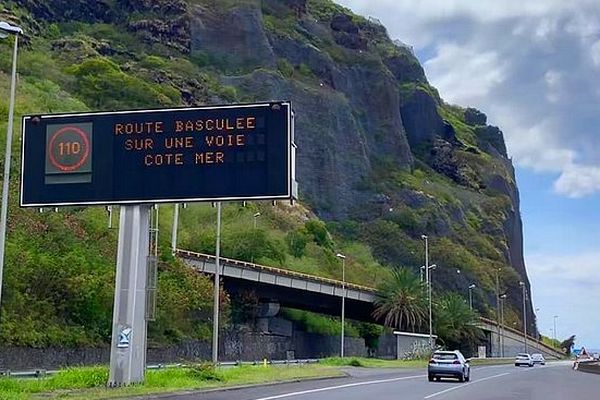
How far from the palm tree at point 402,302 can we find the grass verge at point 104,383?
5421 centimetres

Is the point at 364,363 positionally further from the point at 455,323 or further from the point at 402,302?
the point at 455,323

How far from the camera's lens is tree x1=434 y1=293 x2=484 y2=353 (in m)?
99.4

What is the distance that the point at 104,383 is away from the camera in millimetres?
→ 27828

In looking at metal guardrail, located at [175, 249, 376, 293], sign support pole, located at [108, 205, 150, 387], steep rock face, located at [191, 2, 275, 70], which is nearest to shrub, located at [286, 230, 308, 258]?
metal guardrail, located at [175, 249, 376, 293]

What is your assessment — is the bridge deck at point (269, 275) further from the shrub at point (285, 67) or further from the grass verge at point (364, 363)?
the shrub at point (285, 67)

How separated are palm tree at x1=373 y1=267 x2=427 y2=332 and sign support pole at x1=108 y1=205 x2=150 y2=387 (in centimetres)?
6457

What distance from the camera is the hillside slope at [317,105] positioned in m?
106

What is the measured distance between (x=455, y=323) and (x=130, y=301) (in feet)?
253

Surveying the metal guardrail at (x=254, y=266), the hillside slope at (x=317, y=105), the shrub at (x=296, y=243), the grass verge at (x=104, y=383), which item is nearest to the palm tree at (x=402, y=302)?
the metal guardrail at (x=254, y=266)

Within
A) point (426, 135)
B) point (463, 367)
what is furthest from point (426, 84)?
point (463, 367)

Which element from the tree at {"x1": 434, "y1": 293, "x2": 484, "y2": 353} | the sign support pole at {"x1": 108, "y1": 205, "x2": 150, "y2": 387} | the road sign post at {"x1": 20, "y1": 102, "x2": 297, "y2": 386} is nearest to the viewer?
the road sign post at {"x1": 20, "y1": 102, "x2": 297, "y2": 386}

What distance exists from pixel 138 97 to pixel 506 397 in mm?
85176

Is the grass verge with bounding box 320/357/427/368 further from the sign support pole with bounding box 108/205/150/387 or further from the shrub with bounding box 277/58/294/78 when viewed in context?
the shrub with bounding box 277/58/294/78

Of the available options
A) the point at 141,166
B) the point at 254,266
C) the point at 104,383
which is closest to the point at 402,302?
the point at 254,266
